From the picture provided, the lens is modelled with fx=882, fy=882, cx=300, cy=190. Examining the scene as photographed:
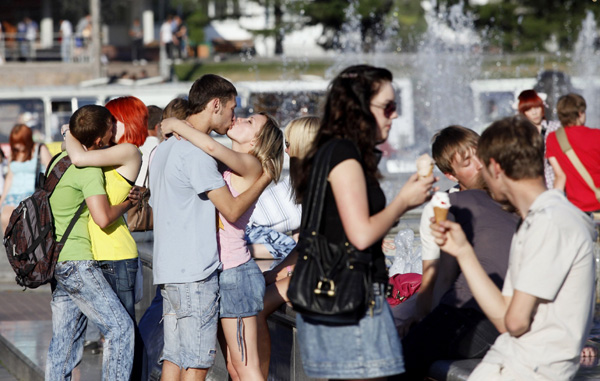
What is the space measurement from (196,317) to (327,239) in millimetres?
1265

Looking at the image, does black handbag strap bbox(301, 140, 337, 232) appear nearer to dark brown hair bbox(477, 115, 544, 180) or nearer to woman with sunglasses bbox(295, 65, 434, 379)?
woman with sunglasses bbox(295, 65, 434, 379)

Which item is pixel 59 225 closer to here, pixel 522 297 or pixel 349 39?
pixel 522 297

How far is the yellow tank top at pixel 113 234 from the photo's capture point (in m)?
4.75

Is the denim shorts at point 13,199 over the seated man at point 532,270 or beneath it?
beneath

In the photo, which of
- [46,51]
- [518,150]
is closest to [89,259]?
[518,150]

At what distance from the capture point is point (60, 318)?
4863 mm

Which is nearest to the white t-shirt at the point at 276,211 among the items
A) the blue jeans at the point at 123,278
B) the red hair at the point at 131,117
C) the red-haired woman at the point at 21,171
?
the red hair at the point at 131,117

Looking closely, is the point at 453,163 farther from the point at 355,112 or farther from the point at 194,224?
the point at 194,224

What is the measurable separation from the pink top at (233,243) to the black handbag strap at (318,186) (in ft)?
3.98

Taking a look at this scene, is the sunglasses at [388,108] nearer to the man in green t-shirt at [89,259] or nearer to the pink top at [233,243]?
the pink top at [233,243]

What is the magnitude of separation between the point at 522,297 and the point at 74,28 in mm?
48151

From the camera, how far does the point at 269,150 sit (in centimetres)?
459

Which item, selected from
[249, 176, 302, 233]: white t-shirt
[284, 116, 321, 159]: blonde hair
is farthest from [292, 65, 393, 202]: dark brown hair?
[249, 176, 302, 233]: white t-shirt

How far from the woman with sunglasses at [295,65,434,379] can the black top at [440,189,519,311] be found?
0.61 meters
